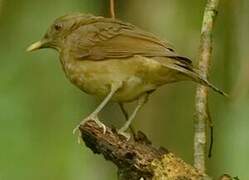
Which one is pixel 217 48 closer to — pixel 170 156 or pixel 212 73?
pixel 212 73

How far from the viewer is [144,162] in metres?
4.30

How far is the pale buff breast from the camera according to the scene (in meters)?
4.97

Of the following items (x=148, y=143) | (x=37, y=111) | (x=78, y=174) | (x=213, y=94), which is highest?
(x=148, y=143)

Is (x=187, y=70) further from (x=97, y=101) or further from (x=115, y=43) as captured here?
(x=97, y=101)

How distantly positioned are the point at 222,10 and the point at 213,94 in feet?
1.73

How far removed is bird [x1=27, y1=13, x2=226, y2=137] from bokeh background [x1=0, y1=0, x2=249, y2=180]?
0.37 m

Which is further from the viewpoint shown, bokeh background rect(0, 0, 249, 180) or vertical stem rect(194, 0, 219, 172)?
bokeh background rect(0, 0, 249, 180)

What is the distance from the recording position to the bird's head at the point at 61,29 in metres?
5.60

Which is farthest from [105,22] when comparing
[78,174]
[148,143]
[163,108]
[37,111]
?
[78,174]

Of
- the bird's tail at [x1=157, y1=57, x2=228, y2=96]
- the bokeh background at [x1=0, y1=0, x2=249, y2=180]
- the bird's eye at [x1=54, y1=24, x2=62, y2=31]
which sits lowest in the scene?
the bokeh background at [x1=0, y1=0, x2=249, y2=180]

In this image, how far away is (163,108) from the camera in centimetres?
569

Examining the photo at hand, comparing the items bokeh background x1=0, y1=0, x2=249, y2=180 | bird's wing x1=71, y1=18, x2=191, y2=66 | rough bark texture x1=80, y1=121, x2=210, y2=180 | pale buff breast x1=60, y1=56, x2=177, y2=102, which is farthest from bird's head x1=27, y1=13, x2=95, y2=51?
rough bark texture x1=80, y1=121, x2=210, y2=180

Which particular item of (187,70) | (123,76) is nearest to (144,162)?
(187,70)

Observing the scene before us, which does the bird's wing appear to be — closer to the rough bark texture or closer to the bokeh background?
the bokeh background
